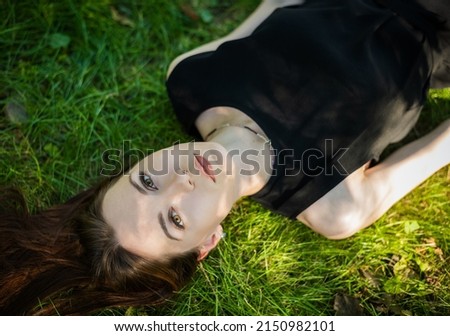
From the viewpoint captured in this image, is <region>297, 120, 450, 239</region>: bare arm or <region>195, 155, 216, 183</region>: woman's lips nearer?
<region>195, 155, 216, 183</region>: woman's lips

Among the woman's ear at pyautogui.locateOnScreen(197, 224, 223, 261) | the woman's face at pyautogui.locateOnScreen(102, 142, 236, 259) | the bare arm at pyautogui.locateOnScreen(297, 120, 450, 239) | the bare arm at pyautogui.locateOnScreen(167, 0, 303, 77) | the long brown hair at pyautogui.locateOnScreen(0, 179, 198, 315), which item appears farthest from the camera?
the bare arm at pyautogui.locateOnScreen(167, 0, 303, 77)

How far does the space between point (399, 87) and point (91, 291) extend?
2.49 metres

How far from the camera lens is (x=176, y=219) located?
10.8 feet

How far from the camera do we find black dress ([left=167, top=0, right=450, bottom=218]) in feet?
12.3

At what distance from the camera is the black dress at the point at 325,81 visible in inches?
Result: 147

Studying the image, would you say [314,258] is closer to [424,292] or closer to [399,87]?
[424,292]

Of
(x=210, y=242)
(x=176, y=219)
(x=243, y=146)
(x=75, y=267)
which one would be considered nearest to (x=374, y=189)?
(x=243, y=146)

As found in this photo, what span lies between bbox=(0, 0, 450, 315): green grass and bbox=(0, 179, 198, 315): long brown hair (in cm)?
39

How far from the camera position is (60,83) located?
4633mm

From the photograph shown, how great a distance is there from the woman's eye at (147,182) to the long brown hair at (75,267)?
1.33ft

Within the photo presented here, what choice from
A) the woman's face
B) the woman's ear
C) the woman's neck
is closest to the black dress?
the woman's neck

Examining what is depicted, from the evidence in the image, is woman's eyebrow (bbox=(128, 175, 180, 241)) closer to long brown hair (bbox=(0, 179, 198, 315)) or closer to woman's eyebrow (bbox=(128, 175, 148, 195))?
woman's eyebrow (bbox=(128, 175, 148, 195))
